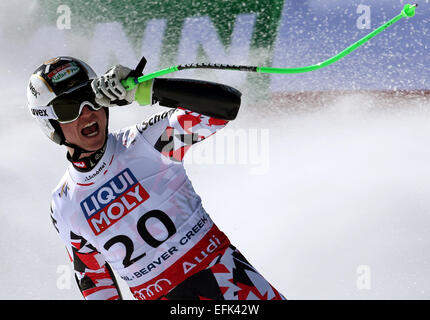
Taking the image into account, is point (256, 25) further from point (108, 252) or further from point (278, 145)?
point (108, 252)

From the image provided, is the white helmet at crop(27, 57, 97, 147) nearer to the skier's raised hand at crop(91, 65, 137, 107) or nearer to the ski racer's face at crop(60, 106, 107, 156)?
the ski racer's face at crop(60, 106, 107, 156)

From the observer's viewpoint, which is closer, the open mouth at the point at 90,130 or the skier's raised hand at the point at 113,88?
the skier's raised hand at the point at 113,88

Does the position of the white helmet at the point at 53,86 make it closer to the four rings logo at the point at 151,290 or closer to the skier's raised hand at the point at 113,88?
the skier's raised hand at the point at 113,88

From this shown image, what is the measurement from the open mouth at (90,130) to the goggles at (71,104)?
2.7 inches

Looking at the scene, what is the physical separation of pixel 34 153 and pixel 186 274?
4.22 meters

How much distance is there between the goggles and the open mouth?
70 mm

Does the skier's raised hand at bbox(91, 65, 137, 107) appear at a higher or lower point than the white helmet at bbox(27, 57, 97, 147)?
higher

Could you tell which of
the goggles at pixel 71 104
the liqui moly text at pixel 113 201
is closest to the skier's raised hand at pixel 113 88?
the goggles at pixel 71 104

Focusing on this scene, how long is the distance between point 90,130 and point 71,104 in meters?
0.16

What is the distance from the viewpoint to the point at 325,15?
6.32 metres

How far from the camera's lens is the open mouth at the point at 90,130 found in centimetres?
290

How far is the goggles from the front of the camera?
9.35ft

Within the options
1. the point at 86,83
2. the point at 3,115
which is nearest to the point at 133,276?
the point at 86,83

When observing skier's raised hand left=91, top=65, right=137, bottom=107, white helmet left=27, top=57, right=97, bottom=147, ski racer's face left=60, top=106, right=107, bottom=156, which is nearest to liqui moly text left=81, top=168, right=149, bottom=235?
ski racer's face left=60, top=106, right=107, bottom=156
